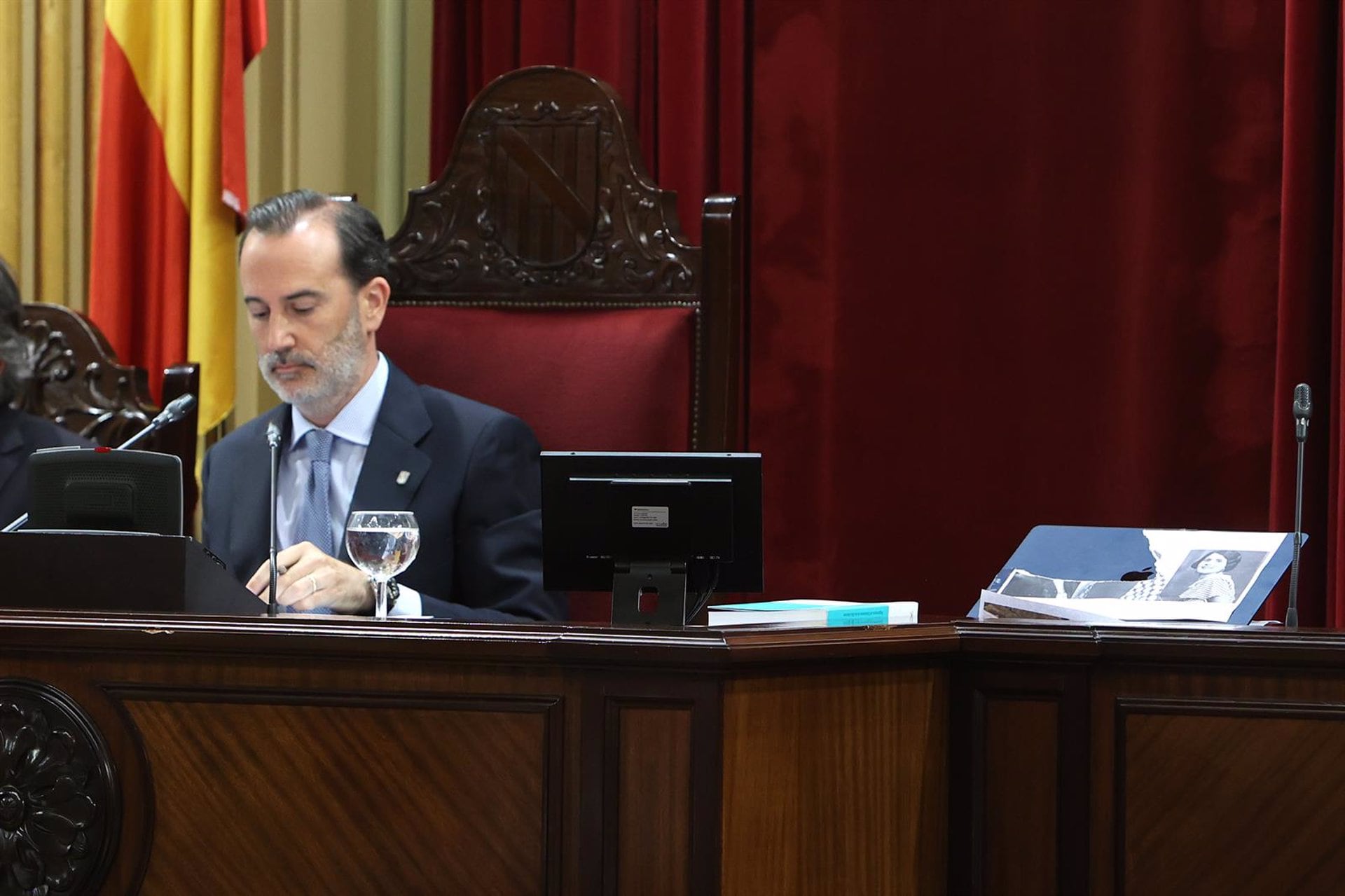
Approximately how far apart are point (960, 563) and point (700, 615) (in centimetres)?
141

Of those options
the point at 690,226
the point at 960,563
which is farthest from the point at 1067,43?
the point at 960,563

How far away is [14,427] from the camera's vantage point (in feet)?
9.32

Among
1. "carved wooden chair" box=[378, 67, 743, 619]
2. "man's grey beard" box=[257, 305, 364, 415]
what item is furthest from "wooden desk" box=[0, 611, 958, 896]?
"carved wooden chair" box=[378, 67, 743, 619]

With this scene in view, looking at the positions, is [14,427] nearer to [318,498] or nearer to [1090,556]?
[318,498]

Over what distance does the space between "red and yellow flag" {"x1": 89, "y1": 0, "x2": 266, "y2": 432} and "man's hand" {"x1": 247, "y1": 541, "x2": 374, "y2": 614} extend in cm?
138

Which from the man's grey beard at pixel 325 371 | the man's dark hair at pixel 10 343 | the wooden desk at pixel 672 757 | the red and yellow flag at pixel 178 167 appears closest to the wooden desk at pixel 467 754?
the wooden desk at pixel 672 757

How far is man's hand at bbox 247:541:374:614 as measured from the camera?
202cm

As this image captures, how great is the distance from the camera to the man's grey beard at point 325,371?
256 centimetres

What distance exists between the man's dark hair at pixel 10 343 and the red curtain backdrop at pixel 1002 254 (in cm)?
110

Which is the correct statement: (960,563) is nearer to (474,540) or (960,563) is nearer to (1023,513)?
(1023,513)

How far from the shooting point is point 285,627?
1.57m

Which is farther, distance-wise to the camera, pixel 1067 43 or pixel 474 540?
pixel 1067 43

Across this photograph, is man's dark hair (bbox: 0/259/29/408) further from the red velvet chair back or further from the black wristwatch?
the black wristwatch

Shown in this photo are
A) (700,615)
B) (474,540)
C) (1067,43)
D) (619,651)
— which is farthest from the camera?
(1067,43)
